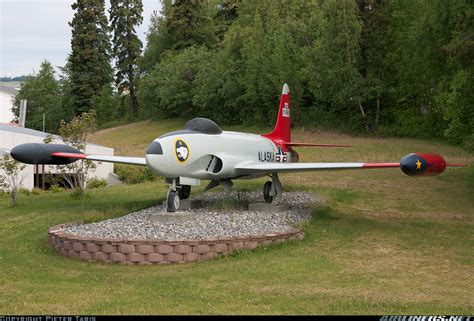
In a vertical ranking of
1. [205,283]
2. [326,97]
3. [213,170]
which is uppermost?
[326,97]

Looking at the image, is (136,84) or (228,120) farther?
(136,84)

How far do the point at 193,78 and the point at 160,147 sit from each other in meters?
46.7

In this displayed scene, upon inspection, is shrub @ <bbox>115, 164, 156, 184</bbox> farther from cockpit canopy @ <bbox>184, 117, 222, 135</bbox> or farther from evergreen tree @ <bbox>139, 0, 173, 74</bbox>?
evergreen tree @ <bbox>139, 0, 173, 74</bbox>

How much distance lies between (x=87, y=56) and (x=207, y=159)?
6113 centimetres

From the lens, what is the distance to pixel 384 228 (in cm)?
1551

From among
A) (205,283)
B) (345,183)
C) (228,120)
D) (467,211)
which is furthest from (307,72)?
(205,283)

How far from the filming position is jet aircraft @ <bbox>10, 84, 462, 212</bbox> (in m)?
14.8

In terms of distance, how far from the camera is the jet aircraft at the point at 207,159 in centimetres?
1475

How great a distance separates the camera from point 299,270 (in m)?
11.5

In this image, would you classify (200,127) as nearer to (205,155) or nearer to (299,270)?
(205,155)

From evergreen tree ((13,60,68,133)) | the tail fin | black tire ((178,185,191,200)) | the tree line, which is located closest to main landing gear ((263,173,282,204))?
Answer: black tire ((178,185,191,200))

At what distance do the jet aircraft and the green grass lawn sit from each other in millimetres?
1709

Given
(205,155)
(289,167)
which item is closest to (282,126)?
(289,167)

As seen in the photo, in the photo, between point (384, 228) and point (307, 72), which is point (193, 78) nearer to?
point (307, 72)
